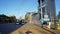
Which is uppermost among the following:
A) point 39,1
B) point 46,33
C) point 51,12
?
point 39,1

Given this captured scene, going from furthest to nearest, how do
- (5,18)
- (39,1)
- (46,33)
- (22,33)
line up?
(5,18) < (39,1) < (46,33) < (22,33)

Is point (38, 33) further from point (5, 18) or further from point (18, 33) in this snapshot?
point (5, 18)

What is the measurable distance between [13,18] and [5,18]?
6.26 m

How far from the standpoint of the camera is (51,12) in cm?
6150

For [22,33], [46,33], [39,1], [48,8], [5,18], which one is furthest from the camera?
[5,18]

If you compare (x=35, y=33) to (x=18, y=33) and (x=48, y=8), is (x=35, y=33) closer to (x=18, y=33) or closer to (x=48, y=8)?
(x=18, y=33)

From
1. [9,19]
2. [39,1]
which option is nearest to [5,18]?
[9,19]

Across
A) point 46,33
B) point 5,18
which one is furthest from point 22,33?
point 5,18

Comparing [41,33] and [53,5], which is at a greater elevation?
[53,5]

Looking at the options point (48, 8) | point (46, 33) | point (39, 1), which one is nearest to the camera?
point (46, 33)

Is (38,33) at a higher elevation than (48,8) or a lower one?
lower

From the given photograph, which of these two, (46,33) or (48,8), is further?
(48,8)

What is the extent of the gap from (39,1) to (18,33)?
70076 mm

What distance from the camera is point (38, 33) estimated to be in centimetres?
1412
